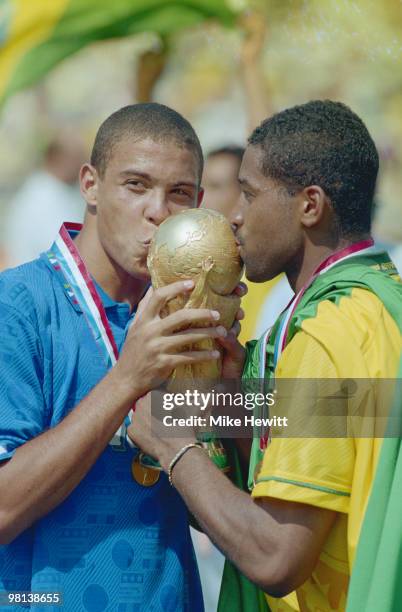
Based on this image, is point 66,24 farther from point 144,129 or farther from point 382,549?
point 382,549

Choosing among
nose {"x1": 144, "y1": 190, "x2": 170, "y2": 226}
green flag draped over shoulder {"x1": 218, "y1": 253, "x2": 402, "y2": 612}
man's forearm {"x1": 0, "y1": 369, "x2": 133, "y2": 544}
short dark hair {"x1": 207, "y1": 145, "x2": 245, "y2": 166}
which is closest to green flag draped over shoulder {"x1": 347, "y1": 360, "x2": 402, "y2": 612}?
green flag draped over shoulder {"x1": 218, "y1": 253, "x2": 402, "y2": 612}

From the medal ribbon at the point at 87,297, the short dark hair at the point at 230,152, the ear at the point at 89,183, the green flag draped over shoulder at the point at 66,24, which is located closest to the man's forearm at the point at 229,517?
the medal ribbon at the point at 87,297

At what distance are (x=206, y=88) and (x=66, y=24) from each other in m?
1.20

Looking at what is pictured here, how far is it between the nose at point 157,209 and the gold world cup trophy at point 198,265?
0.38m

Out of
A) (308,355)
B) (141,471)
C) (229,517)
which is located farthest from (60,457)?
(308,355)

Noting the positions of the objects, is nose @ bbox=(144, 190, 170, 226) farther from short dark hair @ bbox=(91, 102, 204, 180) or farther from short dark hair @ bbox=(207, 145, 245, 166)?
short dark hair @ bbox=(207, 145, 245, 166)

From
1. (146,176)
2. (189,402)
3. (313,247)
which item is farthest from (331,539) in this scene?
(146,176)

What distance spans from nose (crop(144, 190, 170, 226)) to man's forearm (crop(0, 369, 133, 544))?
0.74m

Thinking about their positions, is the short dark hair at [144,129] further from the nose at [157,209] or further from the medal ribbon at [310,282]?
the medal ribbon at [310,282]

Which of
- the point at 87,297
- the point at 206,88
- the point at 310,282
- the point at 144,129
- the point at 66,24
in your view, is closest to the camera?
the point at 310,282

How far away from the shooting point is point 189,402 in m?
3.60

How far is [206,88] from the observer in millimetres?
7973

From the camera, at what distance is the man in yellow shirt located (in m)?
3.11

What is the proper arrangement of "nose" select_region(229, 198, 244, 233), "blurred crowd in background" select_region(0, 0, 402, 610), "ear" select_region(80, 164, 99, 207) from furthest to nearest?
"blurred crowd in background" select_region(0, 0, 402, 610) < "ear" select_region(80, 164, 99, 207) < "nose" select_region(229, 198, 244, 233)
